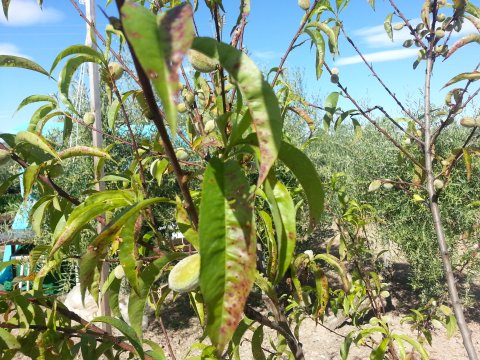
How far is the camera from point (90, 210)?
2.15 feet

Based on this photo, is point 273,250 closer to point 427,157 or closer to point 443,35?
point 427,157

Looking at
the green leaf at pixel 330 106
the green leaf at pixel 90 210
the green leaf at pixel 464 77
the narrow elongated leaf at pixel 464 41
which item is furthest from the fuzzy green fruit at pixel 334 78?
the green leaf at pixel 90 210

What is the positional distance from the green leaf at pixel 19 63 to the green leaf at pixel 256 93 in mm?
480

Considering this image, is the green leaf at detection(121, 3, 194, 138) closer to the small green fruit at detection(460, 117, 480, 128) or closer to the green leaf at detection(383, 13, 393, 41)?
the small green fruit at detection(460, 117, 480, 128)

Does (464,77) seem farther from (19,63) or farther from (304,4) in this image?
(19,63)

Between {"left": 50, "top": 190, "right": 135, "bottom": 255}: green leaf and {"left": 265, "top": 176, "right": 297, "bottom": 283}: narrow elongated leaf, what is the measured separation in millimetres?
269

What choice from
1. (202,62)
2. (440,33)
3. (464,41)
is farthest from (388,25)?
(202,62)

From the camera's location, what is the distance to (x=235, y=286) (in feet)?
1.33

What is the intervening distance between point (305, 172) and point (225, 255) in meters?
0.18

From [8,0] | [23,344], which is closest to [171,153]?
[8,0]

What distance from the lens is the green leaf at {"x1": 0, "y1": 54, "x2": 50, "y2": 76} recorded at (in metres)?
0.73

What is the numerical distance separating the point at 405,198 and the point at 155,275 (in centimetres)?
430

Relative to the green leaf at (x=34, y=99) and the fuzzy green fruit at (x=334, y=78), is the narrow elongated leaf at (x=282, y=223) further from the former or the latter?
the fuzzy green fruit at (x=334, y=78)

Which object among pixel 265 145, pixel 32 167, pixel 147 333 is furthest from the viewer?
pixel 147 333
